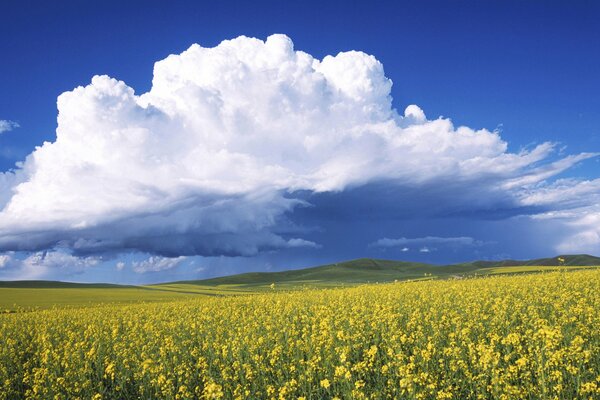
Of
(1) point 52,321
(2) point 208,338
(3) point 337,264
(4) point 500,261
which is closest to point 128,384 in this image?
(2) point 208,338

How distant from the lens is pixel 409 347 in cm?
1139

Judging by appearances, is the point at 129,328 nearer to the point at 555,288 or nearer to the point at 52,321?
the point at 52,321

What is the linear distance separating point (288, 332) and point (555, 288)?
13375mm

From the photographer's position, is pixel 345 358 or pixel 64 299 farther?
pixel 64 299

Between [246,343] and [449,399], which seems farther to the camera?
[246,343]

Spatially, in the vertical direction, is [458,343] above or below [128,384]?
above

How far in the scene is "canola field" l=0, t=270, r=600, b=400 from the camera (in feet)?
24.5

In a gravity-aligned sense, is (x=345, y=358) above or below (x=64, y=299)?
above

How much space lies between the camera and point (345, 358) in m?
7.08

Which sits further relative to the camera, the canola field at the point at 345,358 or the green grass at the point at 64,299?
the green grass at the point at 64,299

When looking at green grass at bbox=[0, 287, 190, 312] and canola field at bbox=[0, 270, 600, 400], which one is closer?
canola field at bbox=[0, 270, 600, 400]

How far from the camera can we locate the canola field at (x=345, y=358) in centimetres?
746

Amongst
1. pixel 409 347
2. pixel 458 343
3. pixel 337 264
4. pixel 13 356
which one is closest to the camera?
pixel 458 343

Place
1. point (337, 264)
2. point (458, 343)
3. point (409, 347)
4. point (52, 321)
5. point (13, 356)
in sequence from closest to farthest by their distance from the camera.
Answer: point (458, 343), point (409, 347), point (13, 356), point (52, 321), point (337, 264)
